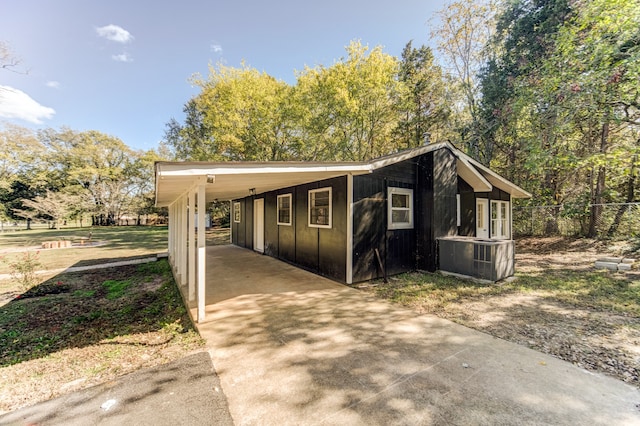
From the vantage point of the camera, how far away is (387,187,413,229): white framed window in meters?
6.46

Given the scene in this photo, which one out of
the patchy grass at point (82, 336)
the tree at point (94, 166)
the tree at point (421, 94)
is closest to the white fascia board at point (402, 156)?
the patchy grass at point (82, 336)

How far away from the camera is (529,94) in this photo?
878 centimetres

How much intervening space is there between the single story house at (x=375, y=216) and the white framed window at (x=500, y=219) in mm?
1667

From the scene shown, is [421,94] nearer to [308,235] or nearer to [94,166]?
[308,235]

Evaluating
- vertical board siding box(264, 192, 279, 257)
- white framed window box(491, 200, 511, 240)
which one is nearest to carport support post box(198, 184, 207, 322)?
vertical board siding box(264, 192, 279, 257)

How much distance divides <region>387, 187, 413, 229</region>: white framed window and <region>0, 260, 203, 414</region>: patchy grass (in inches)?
194

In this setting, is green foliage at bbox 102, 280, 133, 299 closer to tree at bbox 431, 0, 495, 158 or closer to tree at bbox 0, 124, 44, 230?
tree at bbox 431, 0, 495, 158

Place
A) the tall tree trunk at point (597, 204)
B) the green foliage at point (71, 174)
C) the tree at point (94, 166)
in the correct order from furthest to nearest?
the tree at point (94, 166) → the green foliage at point (71, 174) → the tall tree trunk at point (597, 204)

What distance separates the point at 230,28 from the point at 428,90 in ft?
38.7

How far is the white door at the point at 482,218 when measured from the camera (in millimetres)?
9344

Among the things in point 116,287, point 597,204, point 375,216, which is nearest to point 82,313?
point 116,287

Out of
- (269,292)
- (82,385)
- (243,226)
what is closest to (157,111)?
(243,226)

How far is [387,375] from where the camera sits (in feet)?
8.27

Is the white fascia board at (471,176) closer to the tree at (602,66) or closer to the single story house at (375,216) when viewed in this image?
the single story house at (375,216)
